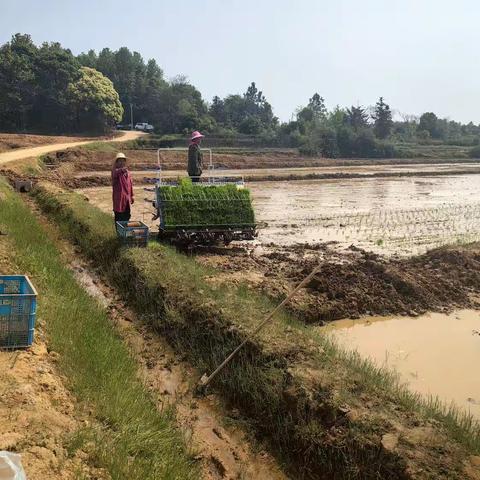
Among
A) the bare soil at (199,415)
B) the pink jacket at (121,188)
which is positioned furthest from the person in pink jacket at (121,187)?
the bare soil at (199,415)

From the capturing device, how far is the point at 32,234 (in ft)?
34.6

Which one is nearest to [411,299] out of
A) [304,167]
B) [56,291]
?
[56,291]

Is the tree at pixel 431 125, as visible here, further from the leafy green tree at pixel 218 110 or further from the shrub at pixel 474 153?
the leafy green tree at pixel 218 110

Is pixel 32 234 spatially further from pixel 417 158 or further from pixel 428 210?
pixel 417 158

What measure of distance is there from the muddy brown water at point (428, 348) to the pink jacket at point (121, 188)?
15.5 ft

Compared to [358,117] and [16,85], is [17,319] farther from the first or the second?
[358,117]

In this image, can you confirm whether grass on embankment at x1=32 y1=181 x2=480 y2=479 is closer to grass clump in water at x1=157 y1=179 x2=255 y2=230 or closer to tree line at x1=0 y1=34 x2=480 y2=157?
grass clump in water at x1=157 y1=179 x2=255 y2=230

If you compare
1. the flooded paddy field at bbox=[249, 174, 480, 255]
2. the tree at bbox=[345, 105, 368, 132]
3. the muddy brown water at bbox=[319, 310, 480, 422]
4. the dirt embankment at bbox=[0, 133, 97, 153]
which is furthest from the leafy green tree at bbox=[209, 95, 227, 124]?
the muddy brown water at bbox=[319, 310, 480, 422]

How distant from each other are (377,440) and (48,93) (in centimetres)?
5101

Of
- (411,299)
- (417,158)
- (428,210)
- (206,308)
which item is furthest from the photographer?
(417,158)

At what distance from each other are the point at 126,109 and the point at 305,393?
212 ft

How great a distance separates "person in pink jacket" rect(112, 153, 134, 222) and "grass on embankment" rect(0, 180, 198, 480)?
7.01 ft

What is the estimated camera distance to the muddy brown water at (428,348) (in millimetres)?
5809

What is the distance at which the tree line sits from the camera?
4762 cm
